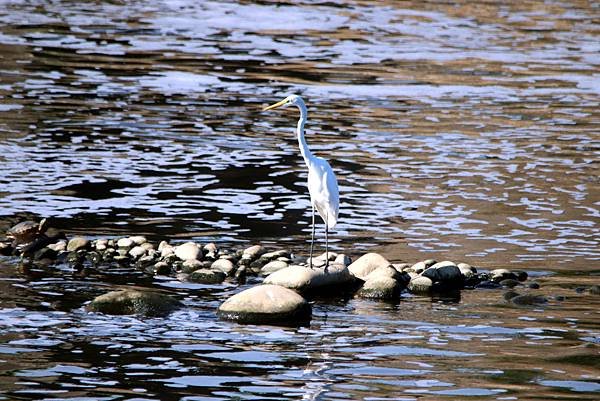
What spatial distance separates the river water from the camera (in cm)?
1162

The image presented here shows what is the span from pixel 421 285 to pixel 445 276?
0.34 meters

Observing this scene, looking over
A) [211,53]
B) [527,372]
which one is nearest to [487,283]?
[527,372]

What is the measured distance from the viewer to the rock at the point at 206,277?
50.2ft

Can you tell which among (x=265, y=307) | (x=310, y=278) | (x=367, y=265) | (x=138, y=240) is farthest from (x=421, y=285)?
(x=138, y=240)

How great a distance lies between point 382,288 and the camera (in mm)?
14570

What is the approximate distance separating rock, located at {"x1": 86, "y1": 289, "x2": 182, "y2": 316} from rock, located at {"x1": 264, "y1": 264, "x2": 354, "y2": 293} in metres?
1.56

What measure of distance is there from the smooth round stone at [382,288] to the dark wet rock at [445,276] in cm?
58

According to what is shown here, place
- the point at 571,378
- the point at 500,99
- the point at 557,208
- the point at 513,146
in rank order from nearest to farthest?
the point at 571,378, the point at 557,208, the point at 513,146, the point at 500,99

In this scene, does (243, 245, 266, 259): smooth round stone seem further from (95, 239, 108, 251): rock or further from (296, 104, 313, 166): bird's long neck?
(95, 239, 108, 251): rock

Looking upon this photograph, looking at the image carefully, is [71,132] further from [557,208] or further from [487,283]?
[487,283]

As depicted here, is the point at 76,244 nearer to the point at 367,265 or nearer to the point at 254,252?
the point at 254,252

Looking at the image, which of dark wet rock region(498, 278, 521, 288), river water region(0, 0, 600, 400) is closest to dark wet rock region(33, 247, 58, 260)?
river water region(0, 0, 600, 400)

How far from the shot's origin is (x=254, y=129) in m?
27.4

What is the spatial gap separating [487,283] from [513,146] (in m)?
11.0
